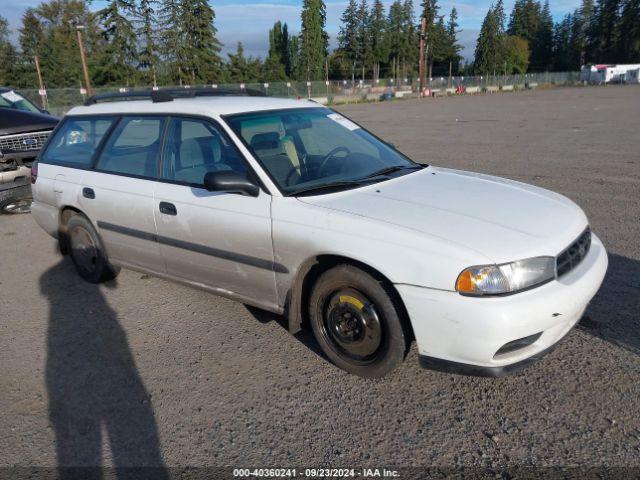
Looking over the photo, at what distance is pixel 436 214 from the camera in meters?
2.99

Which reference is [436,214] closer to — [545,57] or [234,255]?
[234,255]

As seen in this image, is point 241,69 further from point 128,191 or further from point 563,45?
point 563,45

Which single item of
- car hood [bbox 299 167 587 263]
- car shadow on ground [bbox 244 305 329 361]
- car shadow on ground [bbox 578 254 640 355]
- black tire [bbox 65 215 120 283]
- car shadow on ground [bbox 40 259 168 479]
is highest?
car hood [bbox 299 167 587 263]

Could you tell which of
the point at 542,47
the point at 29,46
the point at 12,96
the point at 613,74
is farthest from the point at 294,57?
the point at 12,96

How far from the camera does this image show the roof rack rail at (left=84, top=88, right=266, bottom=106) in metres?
4.30

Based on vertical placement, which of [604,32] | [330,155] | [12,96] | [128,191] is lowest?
[128,191]

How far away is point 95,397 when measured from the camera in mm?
3119

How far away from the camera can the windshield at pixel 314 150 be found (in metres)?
3.52

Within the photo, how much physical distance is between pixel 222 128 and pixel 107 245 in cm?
170

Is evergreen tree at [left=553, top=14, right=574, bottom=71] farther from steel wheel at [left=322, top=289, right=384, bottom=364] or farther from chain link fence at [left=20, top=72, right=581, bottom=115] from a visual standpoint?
steel wheel at [left=322, top=289, right=384, bottom=364]

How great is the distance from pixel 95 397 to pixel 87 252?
204 cm

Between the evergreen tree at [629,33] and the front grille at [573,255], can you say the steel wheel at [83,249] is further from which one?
the evergreen tree at [629,33]

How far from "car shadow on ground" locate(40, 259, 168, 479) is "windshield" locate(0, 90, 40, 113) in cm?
598

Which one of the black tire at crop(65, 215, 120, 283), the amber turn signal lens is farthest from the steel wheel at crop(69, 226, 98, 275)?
the amber turn signal lens
